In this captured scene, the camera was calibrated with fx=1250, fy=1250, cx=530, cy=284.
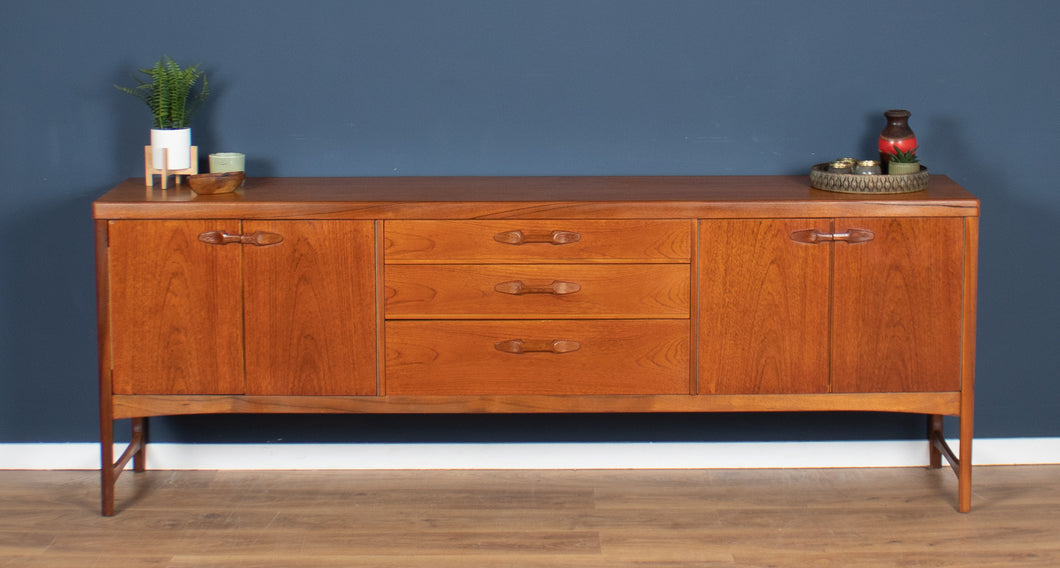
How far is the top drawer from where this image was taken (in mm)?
2836

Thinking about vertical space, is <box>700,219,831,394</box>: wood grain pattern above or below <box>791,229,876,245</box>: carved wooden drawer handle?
below

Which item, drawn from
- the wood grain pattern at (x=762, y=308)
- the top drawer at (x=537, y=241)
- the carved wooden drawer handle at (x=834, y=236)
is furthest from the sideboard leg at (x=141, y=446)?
the carved wooden drawer handle at (x=834, y=236)

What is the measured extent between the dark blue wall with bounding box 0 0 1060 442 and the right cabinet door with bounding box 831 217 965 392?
1.47 ft

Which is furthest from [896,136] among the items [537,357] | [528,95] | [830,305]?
[537,357]

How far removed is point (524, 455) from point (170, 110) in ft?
4.14

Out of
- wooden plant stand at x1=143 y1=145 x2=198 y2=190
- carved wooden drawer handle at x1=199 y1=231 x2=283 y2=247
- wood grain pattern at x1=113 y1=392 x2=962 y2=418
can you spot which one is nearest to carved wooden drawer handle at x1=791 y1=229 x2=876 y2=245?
wood grain pattern at x1=113 y1=392 x2=962 y2=418

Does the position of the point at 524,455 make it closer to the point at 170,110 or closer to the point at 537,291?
the point at 537,291

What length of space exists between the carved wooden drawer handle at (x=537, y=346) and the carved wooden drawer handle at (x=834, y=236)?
0.56m

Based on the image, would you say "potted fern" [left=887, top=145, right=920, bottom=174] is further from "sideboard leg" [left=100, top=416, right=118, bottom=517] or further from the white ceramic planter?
"sideboard leg" [left=100, top=416, right=118, bottom=517]

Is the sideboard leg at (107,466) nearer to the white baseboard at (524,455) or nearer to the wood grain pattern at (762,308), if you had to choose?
the white baseboard at (524,455)

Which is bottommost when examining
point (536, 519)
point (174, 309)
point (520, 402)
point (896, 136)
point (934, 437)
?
point (536, 519)

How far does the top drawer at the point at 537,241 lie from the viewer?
2.84 meters

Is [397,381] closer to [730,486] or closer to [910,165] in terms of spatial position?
[730,486]

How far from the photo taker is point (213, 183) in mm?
2914
